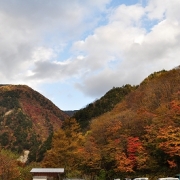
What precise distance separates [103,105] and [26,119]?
4611 cm

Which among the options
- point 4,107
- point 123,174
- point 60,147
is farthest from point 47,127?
point 123,174

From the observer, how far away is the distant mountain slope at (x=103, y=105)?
87644 millimetres

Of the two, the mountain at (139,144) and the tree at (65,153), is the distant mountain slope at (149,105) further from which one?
the tree at (65,153)

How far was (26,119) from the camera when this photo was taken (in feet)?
413

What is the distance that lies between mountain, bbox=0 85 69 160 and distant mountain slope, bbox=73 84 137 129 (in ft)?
36.0

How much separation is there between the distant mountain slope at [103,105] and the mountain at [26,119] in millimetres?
10980

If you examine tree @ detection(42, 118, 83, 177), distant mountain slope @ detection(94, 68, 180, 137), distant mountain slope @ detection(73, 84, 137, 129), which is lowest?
tree @ detection(42, 118, 83, 177)

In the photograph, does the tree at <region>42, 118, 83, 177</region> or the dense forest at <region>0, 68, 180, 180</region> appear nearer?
the dense forest at <region>0, 68, 180, 180</region>

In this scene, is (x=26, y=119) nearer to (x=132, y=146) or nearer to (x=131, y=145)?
(x=131, y=145)

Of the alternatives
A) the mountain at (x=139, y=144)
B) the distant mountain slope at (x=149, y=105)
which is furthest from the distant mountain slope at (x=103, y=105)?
the mountain at (x=139, y=144)

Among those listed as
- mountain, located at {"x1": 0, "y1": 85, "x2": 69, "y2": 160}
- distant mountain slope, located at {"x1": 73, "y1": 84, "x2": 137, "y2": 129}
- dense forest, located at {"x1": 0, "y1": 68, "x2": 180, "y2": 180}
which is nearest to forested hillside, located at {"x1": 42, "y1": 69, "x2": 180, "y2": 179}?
dense forest, located at {"x1": 0, "y1": 68, "x2": 180, "y2": 180}

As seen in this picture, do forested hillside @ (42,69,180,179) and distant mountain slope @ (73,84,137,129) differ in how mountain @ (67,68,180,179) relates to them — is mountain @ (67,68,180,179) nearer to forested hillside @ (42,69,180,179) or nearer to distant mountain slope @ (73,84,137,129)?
forested hillside @ (42,69,180,179)

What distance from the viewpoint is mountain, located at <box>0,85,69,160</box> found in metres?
112

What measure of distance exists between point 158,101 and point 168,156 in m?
16.5
